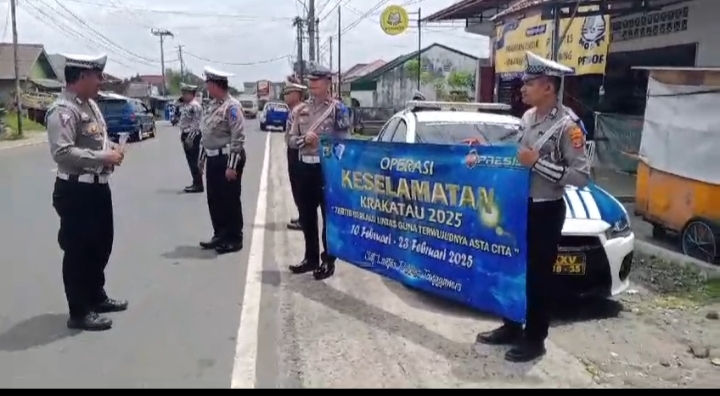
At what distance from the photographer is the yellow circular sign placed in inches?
1093

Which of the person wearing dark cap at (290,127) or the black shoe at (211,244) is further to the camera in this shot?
the black shoe at (211,244)

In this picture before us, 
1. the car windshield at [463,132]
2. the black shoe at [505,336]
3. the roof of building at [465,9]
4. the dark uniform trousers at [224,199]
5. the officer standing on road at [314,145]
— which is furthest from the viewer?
the roof of building at [465,9]

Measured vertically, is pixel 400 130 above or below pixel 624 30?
below

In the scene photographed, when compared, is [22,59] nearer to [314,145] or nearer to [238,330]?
[314,145]

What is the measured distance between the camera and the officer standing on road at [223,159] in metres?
7.77

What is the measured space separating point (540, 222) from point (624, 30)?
1291 centimetres

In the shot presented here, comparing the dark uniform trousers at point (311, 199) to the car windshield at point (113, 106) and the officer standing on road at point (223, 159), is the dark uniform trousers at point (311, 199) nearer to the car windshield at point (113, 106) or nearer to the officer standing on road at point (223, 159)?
the officer standing on road at point (223, 159)

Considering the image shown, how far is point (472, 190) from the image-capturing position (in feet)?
16.8

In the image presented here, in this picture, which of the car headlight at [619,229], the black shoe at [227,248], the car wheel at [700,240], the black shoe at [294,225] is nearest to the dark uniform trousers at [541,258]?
the car headlight at [619,229]

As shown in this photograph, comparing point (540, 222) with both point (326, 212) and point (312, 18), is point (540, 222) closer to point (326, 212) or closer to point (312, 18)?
point (326, 212)

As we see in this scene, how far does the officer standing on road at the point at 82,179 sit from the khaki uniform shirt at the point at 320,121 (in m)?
1.95

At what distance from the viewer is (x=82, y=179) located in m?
5.22
